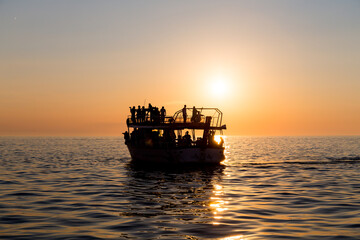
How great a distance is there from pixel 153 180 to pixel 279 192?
10.5 meters

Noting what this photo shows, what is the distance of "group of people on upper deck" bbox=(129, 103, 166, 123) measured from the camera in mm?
41781

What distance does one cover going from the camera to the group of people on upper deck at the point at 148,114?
41.8m

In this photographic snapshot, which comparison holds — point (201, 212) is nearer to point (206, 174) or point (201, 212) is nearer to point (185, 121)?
point (206, 174)

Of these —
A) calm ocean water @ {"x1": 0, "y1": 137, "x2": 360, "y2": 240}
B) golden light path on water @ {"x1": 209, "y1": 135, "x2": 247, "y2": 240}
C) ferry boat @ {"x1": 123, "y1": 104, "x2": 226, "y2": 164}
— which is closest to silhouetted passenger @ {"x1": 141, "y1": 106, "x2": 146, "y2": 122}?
ferry boat @ {"x1": 123, "y1": 104, "x2": 226, "y2": 164}

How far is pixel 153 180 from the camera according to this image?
97.5 feet

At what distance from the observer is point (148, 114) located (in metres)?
43.8

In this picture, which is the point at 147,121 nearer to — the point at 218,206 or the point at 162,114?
the point at 162,114

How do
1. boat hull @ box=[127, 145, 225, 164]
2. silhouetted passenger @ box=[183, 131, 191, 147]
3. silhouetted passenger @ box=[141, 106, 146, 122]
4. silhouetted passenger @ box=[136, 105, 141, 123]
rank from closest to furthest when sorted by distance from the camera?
boat hull @ box=[127, 145, 225, 164] < silhouetted passenger @ box=[183, 131, 191, 147] < silhouetted passenger @ box=[141, 106, 146, 122] < silhouetted passenger @ box=[136, 105, 141, 123]

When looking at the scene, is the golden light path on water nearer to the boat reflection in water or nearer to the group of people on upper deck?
the boat reflection in water

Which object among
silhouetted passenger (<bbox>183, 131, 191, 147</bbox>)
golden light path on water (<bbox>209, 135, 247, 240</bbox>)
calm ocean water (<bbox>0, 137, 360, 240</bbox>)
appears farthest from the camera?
silhouetted passenger (<bbox>183, 131, 191, 147</bbox>)

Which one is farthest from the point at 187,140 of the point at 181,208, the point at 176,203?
the point at 181,208

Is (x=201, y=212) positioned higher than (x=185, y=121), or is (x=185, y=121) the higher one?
(x=185, y=121)

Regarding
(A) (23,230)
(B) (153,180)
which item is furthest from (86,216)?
(B) (153,180)

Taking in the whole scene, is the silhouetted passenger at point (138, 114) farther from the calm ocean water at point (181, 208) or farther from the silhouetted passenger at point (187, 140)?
the calm ocean water at point (181, 208)
